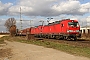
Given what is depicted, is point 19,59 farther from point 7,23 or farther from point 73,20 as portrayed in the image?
point 7,23

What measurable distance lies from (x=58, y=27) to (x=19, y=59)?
929 inches

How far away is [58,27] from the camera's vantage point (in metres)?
37.2

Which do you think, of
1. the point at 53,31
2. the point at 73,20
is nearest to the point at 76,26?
the point at 73,20

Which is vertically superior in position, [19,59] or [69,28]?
[69,28]

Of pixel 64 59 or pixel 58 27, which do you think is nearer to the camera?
pixel 64 59

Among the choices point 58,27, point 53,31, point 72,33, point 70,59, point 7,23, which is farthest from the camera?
point 7,23

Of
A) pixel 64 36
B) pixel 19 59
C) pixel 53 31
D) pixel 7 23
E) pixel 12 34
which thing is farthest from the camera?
pixel 7 23

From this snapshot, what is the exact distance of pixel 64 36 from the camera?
34094 mm

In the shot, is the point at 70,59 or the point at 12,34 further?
the point at 12,34

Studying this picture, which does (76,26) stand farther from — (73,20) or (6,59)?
(6,59)

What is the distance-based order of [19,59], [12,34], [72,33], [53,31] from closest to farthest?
[19,59], [72,33], [53,31], [12,34]

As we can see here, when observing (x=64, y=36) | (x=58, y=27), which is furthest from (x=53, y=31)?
(x=64, y=36)

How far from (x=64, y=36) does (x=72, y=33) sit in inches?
95.5

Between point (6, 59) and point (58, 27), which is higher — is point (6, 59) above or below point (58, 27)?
below
